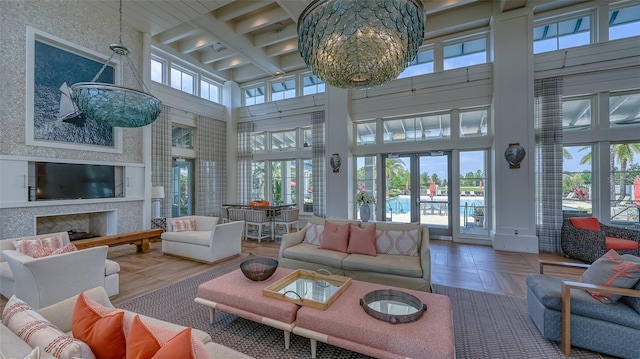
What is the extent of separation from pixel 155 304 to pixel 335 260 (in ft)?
6.97

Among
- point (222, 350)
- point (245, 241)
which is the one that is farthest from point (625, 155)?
point (245, 241)

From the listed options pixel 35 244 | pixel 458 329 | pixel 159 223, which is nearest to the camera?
pixel 458 329

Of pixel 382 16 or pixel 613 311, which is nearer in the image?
pixel 382 16

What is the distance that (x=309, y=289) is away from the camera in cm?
251

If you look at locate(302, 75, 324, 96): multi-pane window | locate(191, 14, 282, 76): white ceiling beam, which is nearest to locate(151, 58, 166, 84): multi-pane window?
locate(191, 14, 282, 76): white ceiling beam

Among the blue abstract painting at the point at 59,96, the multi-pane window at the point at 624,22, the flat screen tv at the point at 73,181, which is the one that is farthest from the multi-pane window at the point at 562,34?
the flat screen tv at the point at 73,181

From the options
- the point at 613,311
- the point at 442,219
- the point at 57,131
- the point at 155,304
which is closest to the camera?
the point at 613,311

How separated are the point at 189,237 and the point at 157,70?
4.83 meters

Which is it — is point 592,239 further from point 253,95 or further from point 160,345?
point 253,95

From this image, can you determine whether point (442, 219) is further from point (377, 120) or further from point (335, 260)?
point (335, 260)

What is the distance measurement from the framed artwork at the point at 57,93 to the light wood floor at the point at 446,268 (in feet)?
7.33

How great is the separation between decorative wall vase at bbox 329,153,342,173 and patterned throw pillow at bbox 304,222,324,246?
2.87m

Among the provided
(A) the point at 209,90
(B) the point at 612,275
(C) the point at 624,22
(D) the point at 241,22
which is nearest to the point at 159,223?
(A) the point at 209,90

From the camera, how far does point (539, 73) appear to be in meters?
5.15
